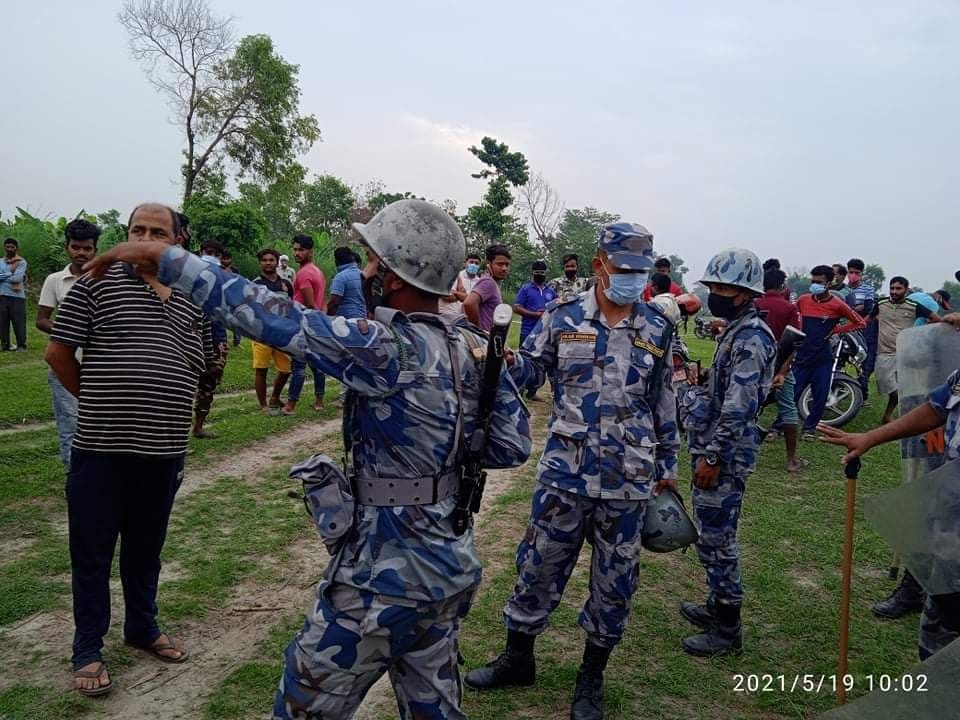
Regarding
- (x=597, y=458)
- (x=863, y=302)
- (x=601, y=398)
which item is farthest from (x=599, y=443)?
(x=863, y=302)

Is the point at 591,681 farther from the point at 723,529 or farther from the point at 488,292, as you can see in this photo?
the point at 488,292

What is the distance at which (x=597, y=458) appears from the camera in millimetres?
3053

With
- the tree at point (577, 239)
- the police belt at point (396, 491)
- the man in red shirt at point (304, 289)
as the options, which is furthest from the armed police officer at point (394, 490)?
the tree at point (577, 239)

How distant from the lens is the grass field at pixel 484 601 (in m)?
3.20

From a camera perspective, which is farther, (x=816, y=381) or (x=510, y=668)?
(x=816, y=381)

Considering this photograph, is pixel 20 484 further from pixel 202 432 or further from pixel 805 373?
pixel 805 373

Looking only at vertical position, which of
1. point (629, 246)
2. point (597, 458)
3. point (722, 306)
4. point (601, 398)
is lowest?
point (597, 458)

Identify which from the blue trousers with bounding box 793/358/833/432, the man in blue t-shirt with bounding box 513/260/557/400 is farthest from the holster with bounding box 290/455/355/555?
the blue trousers with bounding box 793/358/833/432

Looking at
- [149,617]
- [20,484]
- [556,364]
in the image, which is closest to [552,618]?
[556,364]

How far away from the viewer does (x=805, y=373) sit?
8.71 meters

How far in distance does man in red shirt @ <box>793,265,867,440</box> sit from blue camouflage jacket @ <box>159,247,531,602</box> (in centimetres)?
758

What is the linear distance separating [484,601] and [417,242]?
269cm

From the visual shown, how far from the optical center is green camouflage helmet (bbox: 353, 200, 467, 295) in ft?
6.81

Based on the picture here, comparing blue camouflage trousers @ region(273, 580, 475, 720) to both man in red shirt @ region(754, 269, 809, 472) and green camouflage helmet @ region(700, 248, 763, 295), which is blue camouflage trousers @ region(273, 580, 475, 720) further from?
man in red shirt @ region(754, 269, 809, 472)
